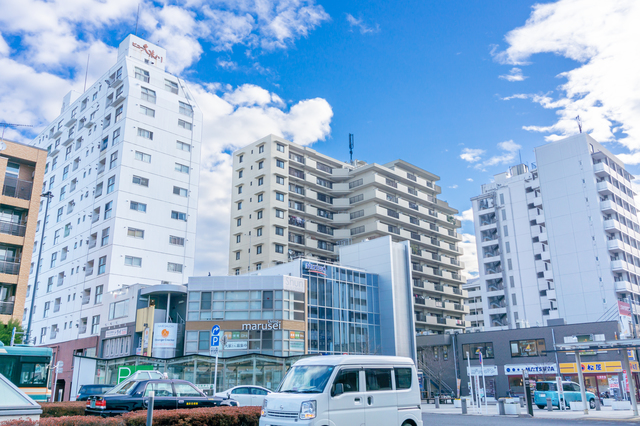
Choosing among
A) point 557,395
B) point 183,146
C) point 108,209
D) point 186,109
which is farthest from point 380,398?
point 186,109

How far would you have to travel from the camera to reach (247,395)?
24.3 metres

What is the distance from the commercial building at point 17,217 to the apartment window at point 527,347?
155 ft

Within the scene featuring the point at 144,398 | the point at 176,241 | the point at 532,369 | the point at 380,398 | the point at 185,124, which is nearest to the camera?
the point at 380,398

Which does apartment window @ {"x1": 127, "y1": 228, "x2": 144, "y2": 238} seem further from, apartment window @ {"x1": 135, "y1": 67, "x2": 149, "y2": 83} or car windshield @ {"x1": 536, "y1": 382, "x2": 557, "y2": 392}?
car windshield @ {"x1": 536, "y1": 382, "x2": 557, "y2": 392}

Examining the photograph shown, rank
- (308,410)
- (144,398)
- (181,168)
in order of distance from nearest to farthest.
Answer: (308,410)
(144,398)
(181,168)

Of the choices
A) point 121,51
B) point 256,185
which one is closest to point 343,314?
point 256,185

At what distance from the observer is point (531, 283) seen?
75000 mm

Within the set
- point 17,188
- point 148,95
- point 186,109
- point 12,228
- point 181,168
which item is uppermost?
point 148,95

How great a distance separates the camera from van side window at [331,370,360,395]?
493 inches

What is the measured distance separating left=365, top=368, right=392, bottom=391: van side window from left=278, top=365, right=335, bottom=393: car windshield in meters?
1.20

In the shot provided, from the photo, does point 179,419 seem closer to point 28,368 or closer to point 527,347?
point 28,368

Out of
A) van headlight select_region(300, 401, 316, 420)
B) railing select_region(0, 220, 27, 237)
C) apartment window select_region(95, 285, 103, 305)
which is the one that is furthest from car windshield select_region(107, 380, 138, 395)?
apartment window select_region(95, 285, 103, 305)

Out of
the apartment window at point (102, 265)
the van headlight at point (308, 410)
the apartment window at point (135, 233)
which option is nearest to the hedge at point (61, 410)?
the van headlight at point (308, 410)

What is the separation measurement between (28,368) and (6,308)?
15790mm
